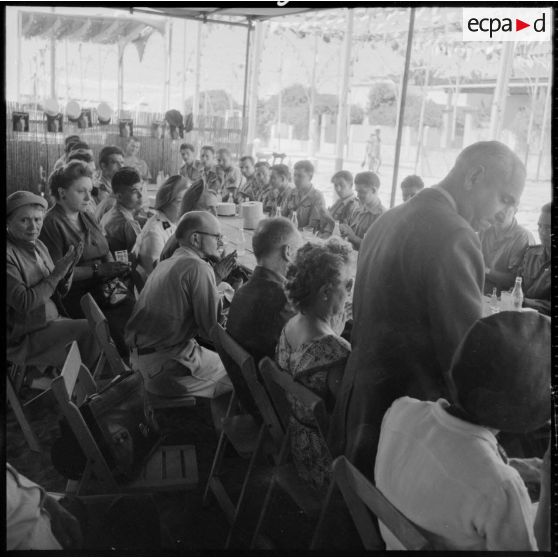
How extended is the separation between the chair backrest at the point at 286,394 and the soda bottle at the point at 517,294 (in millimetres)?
735

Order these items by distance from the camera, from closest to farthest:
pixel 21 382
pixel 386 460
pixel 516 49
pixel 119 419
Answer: pixel 386 460
pixel 516 49
pixel 119 419
pixel 21 382

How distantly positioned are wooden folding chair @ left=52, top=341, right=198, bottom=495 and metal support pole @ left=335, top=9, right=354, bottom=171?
1.21m

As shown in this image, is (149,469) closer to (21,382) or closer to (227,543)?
(227,543)

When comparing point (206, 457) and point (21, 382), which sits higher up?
point (21, 382)

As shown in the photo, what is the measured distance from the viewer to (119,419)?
7.02 feet

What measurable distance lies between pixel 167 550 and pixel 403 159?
4.95 ft

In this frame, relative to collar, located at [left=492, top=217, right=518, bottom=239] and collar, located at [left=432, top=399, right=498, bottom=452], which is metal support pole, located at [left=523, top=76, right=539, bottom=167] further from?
collar, located at [left=432, top=399, right=498, bottom=452]

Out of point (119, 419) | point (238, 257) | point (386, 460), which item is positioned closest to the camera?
point (386, 460)

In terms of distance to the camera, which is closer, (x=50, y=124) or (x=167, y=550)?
(x=167, y=550)

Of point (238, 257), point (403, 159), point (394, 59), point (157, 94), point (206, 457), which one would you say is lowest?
point (206, 457)

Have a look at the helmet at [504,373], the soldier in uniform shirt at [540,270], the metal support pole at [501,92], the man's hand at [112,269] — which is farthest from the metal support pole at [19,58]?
the soldier in uniform shirt at [540,270]

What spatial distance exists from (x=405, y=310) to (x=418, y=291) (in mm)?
76

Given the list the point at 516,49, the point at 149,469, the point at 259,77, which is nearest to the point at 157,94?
the point at 259,77

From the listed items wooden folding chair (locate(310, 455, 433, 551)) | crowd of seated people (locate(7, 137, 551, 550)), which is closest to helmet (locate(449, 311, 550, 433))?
crowd of seated people (locate(7, 137, 551, 550))
